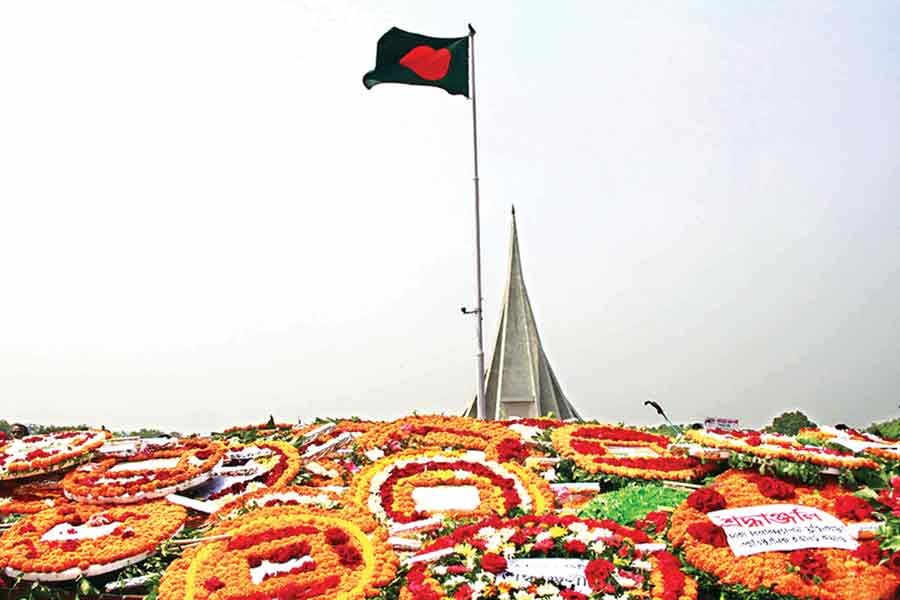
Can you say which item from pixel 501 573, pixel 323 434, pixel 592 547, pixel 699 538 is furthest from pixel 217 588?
pixel 323 434

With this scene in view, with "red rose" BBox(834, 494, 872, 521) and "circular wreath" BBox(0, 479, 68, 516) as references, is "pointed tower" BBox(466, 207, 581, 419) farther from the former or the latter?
"red rose" BBox(834, 494, 872, 521)

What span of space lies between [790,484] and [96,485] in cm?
701

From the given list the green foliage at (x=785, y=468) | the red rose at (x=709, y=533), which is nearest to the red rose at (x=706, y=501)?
the red rose at (x=709, y=533)

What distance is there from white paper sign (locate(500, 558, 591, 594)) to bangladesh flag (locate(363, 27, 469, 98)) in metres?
11.2

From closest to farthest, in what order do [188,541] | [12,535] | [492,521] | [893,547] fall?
1. [893,547]
2. [492,521]
3. [188,541]
4. [12,535]

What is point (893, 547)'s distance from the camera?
513cm

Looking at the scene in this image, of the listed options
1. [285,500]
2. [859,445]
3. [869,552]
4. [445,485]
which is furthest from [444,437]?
[869,552]

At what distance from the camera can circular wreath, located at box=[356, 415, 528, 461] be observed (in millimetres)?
8688

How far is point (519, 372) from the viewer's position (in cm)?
1639

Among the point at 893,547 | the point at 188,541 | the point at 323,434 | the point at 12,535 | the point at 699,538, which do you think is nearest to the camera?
the point at 893,547

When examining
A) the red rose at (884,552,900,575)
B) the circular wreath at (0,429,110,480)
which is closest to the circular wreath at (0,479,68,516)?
the circular wreath at (0,429,110,480)

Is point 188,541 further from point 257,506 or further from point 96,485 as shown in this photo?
point 96,485

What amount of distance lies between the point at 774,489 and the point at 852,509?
0.67 meters

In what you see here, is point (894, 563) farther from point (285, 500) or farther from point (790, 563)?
point (285, 500)
